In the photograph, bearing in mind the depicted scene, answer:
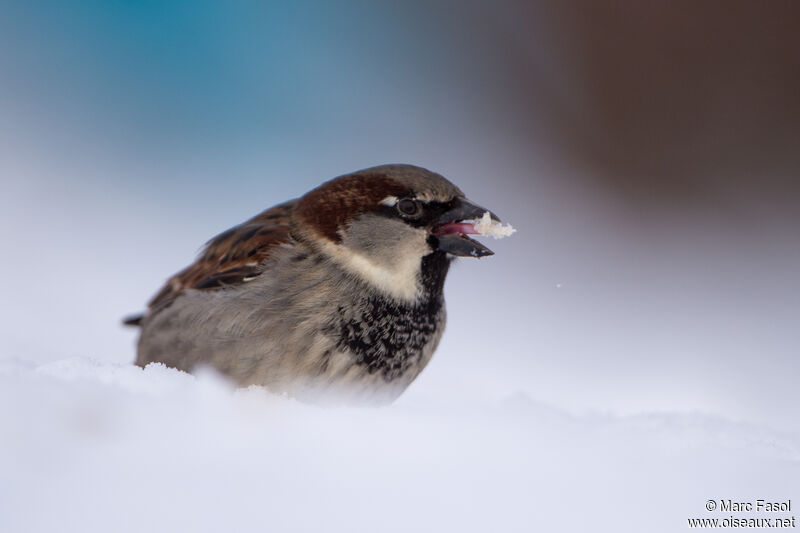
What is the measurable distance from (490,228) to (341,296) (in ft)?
0.91

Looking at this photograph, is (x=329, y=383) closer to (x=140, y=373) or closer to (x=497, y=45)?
(x=140, y=373)

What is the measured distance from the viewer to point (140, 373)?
944 mm

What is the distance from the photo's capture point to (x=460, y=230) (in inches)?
51.3

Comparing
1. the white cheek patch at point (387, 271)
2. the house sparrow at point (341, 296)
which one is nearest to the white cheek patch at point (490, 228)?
the house sparrow at point (341, 296)

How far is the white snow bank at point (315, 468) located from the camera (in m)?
0.69

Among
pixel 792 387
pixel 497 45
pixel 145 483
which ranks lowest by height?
pixel 145 483

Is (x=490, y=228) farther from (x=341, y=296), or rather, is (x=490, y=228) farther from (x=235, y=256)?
(x=235, y=256)

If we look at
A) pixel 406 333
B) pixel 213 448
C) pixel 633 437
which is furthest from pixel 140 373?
pixel 633 437

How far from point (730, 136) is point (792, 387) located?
3.59 feet

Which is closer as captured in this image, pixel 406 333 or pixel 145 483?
pixel 145 483

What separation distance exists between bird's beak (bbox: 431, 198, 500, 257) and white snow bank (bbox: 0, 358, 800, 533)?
0.41 m

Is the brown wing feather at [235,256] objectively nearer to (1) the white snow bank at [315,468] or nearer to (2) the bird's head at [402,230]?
(2) the bird's head at [402,230]

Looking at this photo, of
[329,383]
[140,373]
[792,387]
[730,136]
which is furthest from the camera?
[730,136]

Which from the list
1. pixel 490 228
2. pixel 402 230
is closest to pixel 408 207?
pixel 402 230
